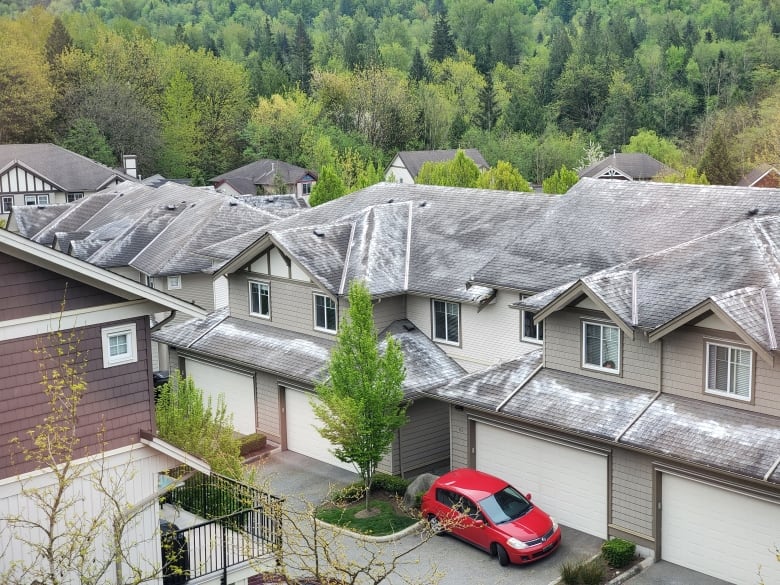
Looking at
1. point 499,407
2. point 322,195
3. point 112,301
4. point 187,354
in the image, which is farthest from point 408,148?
point 112,301

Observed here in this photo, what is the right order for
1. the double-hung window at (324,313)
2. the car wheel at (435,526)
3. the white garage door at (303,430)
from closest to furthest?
the car wheel at (435,526) < the white garage door at (303,430) < the double-hung window at (324,313)

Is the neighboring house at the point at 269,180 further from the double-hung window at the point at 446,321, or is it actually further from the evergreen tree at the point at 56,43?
the double-hung window at the point at 446,321

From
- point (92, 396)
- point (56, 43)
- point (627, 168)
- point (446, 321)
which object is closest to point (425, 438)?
point (446, 321)

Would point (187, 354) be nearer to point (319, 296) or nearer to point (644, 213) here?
point (319, 296)

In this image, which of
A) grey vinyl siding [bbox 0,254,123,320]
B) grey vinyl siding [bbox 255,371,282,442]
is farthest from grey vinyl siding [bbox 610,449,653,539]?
grey vinyl siding [bbox 0,254,123,320]

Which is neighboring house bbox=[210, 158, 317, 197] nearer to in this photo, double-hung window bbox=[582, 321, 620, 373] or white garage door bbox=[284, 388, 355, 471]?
white garage door bbox=[284, 388, 355, 471]

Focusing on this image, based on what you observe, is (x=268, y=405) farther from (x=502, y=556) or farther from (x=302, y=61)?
(x=302, y=61)

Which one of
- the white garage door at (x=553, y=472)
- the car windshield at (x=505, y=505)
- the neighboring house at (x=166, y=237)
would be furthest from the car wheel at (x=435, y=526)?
the neighboring house at (x=166, y=237)
